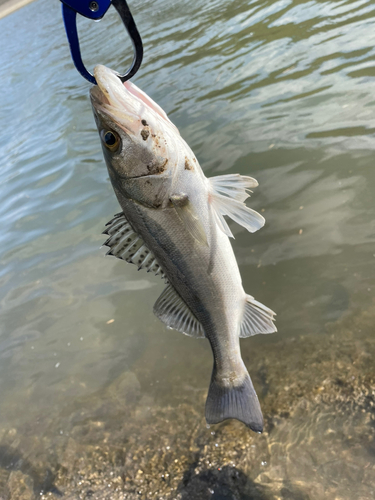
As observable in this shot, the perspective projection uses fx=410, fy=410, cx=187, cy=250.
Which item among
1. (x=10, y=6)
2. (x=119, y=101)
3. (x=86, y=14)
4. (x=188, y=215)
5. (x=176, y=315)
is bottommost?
(x=176, y=315)

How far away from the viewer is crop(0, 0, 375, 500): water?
3.39m

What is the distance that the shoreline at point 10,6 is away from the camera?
31.4 m

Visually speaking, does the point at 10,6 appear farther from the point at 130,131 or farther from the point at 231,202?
the point at 231,202

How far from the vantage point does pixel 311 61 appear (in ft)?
24.4

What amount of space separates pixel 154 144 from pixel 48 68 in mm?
13119

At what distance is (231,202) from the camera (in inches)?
92.7

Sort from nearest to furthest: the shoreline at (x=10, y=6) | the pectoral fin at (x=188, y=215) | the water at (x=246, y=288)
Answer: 1. the pectoral fin at (x=188, y=215)
2. the water at (x=246, y=288)
3. the shoreline at (x=10, y=6)

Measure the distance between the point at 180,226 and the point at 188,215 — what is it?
8cm

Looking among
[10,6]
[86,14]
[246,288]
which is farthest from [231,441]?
[10,6]

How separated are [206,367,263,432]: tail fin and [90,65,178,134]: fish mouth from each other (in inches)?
64.6

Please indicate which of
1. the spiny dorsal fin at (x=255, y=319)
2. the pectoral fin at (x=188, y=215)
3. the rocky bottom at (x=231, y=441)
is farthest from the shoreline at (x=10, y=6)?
the spiny dorsal fin at (x=255, y=319)

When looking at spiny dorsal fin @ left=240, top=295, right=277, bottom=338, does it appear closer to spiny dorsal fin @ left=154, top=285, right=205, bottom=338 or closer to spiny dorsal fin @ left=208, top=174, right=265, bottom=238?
spiny dorsal fin @ left=154, top=285, right=205, bottom=338

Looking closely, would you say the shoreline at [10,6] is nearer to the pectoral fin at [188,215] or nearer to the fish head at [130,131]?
the fish head at [130,131]

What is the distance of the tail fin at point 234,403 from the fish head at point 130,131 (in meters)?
1.41
